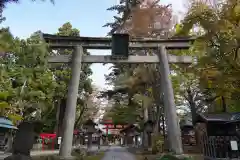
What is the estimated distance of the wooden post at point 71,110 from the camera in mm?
11434

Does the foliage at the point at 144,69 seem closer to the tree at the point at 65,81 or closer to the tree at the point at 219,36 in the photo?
the tree at the point at 65,81

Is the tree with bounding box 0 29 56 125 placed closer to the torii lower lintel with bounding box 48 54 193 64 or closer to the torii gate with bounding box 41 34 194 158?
the torii lower lintel with bounding box 48 54 193 64

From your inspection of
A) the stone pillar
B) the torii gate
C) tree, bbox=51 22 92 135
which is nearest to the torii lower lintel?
the torii gate

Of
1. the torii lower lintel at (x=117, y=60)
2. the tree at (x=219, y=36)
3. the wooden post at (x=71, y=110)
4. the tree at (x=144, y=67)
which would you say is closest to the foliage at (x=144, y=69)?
the tree at (x=144, y=67)

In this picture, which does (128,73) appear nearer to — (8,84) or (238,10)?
(8,84)

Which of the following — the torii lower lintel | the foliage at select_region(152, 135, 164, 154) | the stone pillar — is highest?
the torii lower lintel

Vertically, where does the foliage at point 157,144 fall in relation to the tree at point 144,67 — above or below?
below

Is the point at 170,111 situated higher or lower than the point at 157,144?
higher

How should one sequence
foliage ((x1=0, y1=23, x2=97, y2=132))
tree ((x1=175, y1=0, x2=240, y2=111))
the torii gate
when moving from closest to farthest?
1. tree ((x1=175, y1=0, x2=240, y2=111))
2. the torii gate
3. foliage ((x1=0, y1=23, x2=97, y2=132))

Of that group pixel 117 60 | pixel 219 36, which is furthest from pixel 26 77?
pixel 219 36

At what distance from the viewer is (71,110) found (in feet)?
40.5

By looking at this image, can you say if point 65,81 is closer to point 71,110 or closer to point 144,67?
point 144,67

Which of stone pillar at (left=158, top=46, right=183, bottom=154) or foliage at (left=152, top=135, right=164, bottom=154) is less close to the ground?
stone pillar at (left=158, top=46, right=183, bottom=154)

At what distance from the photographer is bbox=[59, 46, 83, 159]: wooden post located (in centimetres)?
1143
